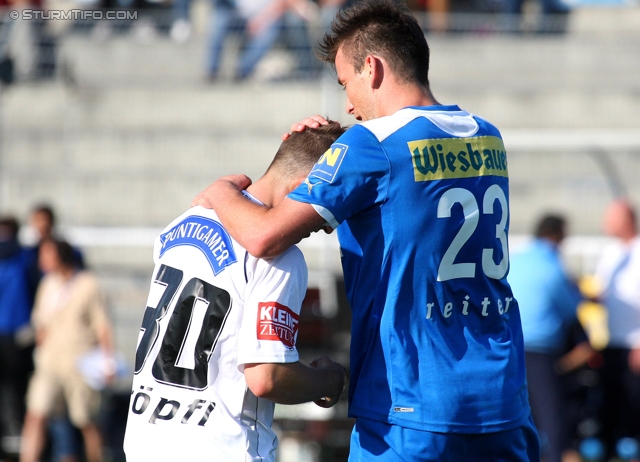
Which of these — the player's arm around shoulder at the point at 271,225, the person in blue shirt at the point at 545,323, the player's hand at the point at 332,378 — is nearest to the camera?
the player's arm around shoulder at the point at 271,225

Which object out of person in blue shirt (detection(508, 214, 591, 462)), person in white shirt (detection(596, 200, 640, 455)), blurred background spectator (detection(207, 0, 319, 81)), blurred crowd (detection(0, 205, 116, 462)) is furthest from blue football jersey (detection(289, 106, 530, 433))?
blurred background spectator (detection(207, 0, 319, 81))

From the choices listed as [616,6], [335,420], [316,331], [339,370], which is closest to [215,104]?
[316,331]

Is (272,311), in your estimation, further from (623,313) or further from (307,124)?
(623,313)

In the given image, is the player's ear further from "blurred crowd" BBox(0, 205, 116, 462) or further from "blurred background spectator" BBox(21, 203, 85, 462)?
"blurred background spectator" BBox(21, 203, 85, 462)

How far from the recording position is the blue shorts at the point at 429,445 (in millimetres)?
2545

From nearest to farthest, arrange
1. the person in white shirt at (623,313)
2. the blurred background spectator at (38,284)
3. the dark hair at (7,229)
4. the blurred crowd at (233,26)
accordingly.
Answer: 1. the person in white shirt at (623,313)
2. the blurred background spectator at (38,284)
3. the dark hair at (7,229)
4. the blurred crowd at (233,26)

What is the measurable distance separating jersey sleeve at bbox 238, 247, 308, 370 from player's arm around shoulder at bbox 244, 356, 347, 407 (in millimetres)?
28

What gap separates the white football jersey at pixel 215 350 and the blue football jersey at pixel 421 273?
24 cm

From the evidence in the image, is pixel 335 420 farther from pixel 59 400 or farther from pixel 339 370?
pixel 339 370

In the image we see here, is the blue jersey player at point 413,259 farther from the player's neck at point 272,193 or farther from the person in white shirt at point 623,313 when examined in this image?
the person in white shirt at point 623,313

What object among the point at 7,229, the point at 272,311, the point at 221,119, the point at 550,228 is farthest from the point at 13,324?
the point at 272,311

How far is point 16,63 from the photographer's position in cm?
1148

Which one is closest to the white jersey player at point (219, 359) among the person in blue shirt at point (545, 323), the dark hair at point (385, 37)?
the dark hair at point (385, 37)

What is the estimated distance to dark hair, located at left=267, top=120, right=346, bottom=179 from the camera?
2.76 metres
